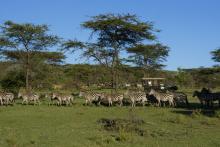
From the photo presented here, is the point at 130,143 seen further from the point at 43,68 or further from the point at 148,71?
the point at 148,71

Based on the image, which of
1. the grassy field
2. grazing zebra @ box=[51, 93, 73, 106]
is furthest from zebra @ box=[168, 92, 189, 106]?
the grassy field

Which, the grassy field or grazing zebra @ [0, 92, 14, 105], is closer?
the grassy field

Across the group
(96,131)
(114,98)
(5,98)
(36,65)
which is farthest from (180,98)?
(36,65)

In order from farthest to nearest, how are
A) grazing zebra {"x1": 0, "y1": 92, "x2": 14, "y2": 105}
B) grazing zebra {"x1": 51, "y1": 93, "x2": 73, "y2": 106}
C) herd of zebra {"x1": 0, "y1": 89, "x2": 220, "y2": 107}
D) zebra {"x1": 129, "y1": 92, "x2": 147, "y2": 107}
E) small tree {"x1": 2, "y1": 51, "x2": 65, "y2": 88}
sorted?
small tree {"x1": 2, "y1": 51, "x2": 65, "y2": 88}, grazing zebra {"x1": 0, "y1": 92, "x2": 14, "y2": 105}, grazing zebra {"x1": 51, "y1": 93, "x2": 73, "y2": 106}, herd of zebra {"x1": 0, "y1": 89, "x2": 220, "y2": 107}, zebra {"x1": 129, "y1": 92, "x2": 147, "y2": 107}

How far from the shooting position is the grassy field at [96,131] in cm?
1372

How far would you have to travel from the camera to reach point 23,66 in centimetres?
4134

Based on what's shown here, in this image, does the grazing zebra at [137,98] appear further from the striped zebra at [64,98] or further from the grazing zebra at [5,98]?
Result: the grazing zebra at [5,98]

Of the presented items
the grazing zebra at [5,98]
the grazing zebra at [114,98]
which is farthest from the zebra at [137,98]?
the grazing zebra at [5,98]

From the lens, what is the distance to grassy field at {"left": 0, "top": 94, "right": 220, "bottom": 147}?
45.0 ft

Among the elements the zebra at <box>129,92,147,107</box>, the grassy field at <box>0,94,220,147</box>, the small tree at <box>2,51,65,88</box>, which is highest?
the small tree at <box>2,51,65,88</box>

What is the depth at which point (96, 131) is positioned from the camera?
16234mm

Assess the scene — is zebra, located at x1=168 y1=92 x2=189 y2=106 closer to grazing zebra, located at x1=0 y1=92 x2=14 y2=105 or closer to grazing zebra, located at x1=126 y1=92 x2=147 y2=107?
grazing zebra, located at x1=126 y1=92 x2=147 y2=107

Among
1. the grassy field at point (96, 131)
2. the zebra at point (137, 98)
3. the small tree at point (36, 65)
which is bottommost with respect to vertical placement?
the grassy field at point (96, 131)

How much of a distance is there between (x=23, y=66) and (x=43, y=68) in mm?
1756
